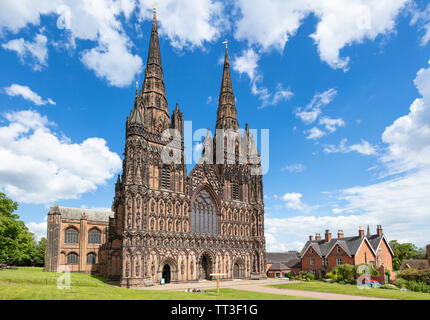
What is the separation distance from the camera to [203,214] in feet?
175

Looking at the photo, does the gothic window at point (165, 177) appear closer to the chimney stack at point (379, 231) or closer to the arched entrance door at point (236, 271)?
the arched entrance door at point (236, 271)

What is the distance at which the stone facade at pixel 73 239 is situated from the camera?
188 ft

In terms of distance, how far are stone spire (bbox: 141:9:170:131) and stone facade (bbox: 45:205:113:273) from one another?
26.0m

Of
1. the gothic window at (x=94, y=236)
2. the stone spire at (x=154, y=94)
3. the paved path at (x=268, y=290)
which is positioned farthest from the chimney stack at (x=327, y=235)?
the gothic window at (x=94, y=236)

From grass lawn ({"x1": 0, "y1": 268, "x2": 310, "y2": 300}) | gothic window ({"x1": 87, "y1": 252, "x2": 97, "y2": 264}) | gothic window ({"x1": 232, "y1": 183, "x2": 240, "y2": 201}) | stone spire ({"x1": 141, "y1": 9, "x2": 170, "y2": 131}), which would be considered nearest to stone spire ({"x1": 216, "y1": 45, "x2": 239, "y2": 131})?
gothic window ({"x1": 232, "y1": 183, "x2": 240, "y2": 201})

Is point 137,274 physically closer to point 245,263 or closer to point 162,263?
point 162,263

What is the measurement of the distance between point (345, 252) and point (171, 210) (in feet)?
105

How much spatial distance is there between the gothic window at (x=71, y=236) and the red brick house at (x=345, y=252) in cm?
4598

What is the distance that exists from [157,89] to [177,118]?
6.38 metres

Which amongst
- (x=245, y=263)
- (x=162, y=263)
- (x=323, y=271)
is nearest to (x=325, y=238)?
(x=323, y=271)

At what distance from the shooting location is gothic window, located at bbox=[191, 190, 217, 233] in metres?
52.1

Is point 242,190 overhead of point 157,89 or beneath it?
beneath
